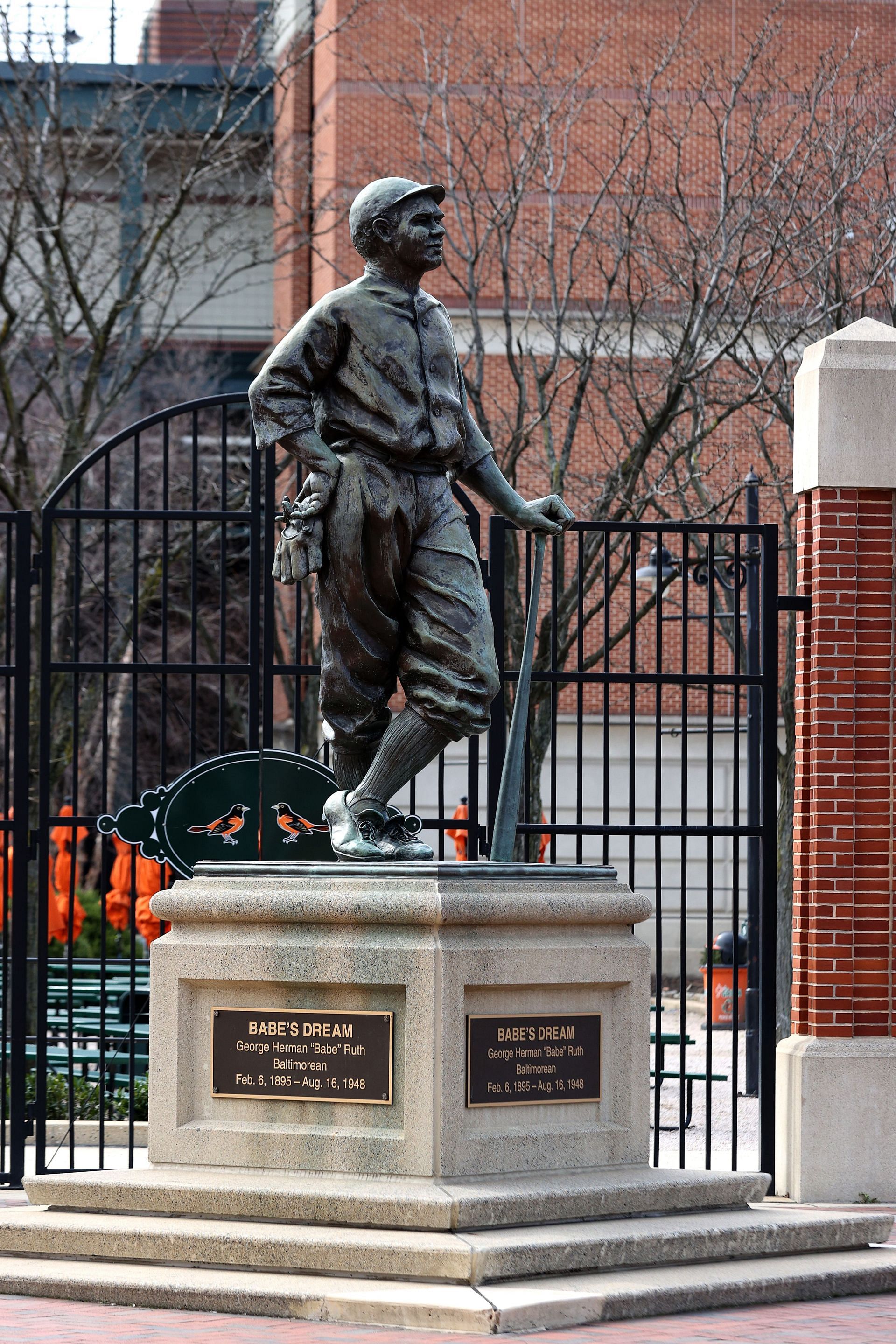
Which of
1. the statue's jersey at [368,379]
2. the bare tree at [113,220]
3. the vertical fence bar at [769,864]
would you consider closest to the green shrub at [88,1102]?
the bare tree at [113,220]

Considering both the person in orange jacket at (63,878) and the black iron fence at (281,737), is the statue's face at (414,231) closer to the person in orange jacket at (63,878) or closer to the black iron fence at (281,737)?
A: the black iron fence at (281,737)

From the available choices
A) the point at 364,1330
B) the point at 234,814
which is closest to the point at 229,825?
the point at 234,814

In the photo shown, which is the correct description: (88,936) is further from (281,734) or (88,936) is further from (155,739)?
(155,739)

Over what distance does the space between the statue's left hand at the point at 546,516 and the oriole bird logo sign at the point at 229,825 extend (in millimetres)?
2434

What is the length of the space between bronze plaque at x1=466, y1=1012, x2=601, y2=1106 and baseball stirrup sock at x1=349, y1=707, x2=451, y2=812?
3.59 feet

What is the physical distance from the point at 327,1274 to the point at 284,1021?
3.18ft

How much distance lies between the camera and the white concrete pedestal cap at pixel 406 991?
6.87 m

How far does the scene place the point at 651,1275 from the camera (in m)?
6.63

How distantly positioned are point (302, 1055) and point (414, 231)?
3199mm

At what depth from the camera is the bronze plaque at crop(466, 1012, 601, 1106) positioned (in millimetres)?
6957

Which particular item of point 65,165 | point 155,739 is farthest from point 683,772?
point 155,739

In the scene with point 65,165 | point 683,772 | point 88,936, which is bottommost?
point 88,936

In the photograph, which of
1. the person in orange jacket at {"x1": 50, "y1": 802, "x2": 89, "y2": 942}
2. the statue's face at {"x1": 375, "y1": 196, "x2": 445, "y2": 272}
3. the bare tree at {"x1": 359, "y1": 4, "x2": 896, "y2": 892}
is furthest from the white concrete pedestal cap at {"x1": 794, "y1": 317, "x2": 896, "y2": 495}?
the person in orange jacket at {"x1": 50, "y1": 802, "x2": 89, "y2": 942}

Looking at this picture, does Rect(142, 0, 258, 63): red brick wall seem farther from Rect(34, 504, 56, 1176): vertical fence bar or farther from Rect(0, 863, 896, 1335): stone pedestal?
Rect(0, 863, 896, 1335): stone pedestal
